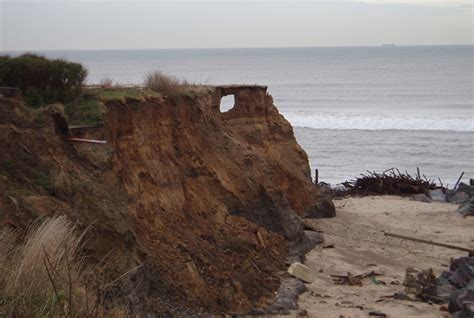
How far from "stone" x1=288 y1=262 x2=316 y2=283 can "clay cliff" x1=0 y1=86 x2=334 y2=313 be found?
37 cm

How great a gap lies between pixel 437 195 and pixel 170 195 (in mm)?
17189

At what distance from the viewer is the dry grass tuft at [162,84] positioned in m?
19.3

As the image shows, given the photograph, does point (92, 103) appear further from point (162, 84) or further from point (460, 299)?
point (460, 299)

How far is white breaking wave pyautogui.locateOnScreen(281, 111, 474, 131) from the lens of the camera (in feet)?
205

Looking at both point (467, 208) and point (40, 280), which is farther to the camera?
point (467, 208)

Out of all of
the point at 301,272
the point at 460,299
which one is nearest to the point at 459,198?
the point at 301,272

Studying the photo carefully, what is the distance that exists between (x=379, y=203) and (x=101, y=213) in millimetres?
19162

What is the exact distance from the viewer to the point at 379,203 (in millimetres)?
30609

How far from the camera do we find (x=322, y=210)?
25438 mm

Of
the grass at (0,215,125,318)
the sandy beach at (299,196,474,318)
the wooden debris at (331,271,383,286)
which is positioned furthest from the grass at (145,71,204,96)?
the grass at (0,215,125,318)

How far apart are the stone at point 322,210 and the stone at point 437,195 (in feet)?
23.0

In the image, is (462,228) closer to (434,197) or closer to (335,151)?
(434,197)

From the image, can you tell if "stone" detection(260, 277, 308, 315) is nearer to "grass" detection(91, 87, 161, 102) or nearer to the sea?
"grass" detection(91, 87, 161, 102)

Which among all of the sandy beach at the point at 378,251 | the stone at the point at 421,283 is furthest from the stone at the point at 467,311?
the stone at the point at 421,283
